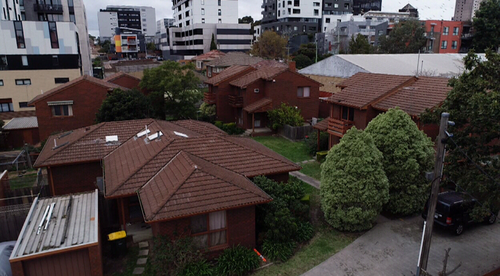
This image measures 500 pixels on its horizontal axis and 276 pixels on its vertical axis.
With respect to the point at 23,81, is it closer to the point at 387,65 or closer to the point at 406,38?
the point at 387,65

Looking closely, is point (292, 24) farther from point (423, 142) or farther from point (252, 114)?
point (423, 142)

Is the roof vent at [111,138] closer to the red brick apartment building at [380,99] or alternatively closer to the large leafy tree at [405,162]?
the large leafy tree at [405,162]

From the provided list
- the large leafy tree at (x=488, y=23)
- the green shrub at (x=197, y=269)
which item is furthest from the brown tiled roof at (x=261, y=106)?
the large leafy tree at (x=488, y=23)

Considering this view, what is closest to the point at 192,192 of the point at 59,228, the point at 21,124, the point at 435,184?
the point at 59,228

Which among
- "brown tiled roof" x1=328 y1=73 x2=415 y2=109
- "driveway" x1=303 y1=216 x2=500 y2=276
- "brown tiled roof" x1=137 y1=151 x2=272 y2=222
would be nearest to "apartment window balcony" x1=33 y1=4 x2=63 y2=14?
"brown tiled roof" x1=328 y1=73 x2=415 y2=109

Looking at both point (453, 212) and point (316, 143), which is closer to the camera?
point (453, 212)

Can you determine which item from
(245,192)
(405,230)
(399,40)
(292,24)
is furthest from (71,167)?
(292,24)

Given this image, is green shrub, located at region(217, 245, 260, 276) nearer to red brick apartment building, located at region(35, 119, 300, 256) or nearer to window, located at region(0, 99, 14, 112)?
red brick apartment building, located at region(35, 119, 300, 256)
